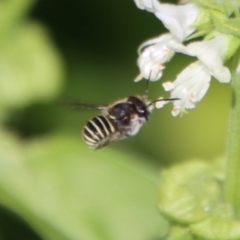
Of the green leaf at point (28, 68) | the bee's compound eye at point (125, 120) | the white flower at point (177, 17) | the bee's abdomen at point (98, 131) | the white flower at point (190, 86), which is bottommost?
the bee's abdomen at point (98, 131)

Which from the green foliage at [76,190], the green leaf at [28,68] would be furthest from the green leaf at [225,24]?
the green leaf at [28,68]

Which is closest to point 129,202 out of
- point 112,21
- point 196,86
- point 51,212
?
point 51,212

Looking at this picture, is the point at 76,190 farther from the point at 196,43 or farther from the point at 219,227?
the point at 196,43

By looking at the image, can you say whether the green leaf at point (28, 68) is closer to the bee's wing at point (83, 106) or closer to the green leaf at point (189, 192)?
the bee's wing at point (83, 106)

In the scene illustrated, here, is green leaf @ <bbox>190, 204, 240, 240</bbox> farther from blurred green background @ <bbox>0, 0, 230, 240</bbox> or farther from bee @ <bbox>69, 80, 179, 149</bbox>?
blurred green background @ <bbox>0, 0, 230, 240</bbox>

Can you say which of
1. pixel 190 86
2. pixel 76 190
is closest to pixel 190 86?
pixel 190 86
